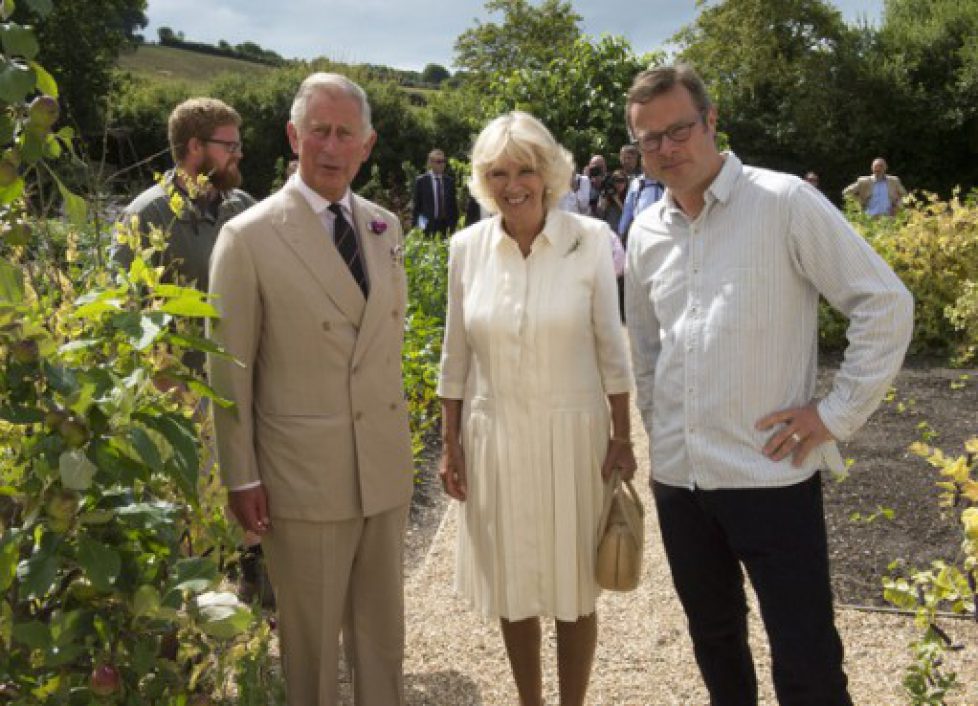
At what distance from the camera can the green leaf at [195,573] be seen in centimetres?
150

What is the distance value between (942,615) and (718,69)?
29657 mm

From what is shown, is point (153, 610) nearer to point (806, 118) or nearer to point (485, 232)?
point (485, 232)

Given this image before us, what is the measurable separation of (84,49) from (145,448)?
3102 cm

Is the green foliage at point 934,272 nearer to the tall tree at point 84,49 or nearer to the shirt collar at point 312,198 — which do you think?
the shirt collar at point 312,198

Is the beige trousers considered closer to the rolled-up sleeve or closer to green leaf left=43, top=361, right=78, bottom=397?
the rolled-up sleeve

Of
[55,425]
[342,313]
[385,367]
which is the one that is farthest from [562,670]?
[55,425]

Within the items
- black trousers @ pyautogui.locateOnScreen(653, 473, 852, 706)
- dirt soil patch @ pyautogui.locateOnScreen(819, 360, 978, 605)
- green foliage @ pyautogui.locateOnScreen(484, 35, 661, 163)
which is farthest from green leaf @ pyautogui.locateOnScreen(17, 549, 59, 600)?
green foliage @ pyautogui.locateOnScreen(484, 35, 661, 163)

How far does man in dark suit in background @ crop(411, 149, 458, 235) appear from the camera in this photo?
12586mm

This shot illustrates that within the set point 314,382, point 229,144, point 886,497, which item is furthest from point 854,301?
point 886,497

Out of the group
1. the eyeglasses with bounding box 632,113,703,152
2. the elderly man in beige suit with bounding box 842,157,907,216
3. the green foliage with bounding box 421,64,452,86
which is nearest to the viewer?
the eyeglasses with bounding box 632,113,703,152

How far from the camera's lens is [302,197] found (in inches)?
108

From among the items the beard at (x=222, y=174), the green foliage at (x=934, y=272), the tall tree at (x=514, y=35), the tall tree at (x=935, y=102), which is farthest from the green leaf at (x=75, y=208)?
the tall tree at (x=514, y=35)

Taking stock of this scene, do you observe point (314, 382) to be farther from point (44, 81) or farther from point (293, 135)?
point (44, 81)

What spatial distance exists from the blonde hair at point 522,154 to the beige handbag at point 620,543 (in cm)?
97
